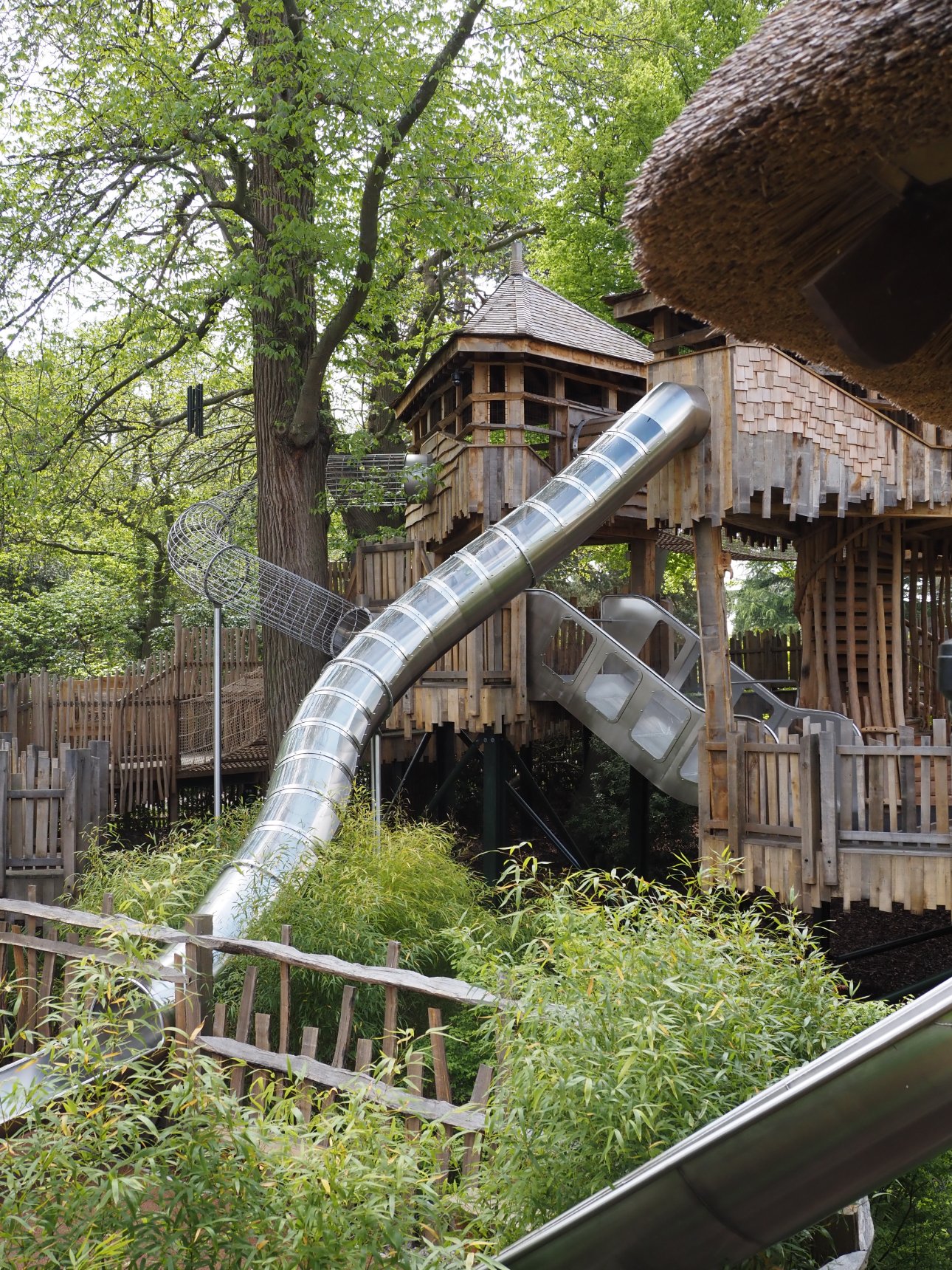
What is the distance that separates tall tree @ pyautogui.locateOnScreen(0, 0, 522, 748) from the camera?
10.8m

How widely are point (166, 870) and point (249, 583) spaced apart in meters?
4.67

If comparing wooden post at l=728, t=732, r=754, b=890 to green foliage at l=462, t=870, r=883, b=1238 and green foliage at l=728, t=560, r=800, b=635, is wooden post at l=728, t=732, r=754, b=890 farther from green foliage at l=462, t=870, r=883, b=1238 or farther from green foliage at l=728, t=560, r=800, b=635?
green foliage at l=728, t=560, r=800, b=635

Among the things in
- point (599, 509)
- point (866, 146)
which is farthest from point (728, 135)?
point (599, 509)

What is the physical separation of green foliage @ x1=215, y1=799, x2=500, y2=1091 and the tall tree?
5.21m

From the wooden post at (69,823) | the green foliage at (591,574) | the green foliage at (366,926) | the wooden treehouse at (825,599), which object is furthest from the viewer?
the green foliage at (591,574)

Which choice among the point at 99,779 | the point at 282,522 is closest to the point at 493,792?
the point at 282,522

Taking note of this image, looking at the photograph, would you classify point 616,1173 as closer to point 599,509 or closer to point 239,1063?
point 239,1063

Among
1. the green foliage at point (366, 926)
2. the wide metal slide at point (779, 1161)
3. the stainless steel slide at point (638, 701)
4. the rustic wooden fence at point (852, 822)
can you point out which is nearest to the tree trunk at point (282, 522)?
the stainless steel slide at point (638, 701)

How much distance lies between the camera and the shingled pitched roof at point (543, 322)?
1383cm

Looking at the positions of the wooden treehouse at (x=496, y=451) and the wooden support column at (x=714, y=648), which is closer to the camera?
the wooden support column at (x=714, y=648)

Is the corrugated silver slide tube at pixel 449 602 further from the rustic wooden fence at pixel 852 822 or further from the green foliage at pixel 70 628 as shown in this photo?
the green foliage at pixel 70 628

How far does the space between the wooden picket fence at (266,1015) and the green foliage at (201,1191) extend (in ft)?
0.76

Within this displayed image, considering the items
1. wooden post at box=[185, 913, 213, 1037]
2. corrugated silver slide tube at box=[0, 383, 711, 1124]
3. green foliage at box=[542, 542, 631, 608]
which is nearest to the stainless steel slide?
corrugated silver slide tube at box=[0, 383, 711, 1124]

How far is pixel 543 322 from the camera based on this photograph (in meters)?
14.3
